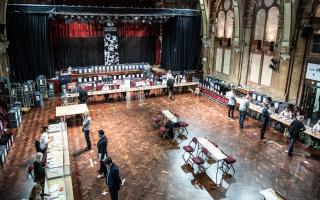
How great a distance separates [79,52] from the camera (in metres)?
18.0

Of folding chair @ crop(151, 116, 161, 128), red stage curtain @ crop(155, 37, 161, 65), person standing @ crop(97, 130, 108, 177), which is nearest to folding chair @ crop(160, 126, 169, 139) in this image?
folding chair @ crop(151, 116, 161, 128)

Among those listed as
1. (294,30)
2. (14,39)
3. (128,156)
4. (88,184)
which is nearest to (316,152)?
(294,30)

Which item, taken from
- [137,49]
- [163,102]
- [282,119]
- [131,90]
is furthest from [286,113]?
[137,49]

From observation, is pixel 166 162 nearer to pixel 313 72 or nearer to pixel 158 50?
pixel 313 72

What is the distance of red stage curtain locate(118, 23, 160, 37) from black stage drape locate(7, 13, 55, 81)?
550 centimetres

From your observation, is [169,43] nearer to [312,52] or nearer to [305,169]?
[312,52]

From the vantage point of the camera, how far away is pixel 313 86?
418 inches

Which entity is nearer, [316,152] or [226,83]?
[316,152]

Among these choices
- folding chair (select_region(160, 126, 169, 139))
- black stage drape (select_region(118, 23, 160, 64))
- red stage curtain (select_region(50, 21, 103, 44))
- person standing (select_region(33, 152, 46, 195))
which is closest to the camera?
person standing (select_region(33, 152, 46, 195))

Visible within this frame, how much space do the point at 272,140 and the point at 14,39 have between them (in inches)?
523

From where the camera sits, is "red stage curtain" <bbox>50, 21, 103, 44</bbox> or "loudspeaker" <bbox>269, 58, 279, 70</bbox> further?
"red stage curtain" <bbox>50, 21, 103, 44</bbox>

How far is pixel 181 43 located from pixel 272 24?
6.65 m

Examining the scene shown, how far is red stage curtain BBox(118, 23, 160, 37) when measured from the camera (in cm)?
1875

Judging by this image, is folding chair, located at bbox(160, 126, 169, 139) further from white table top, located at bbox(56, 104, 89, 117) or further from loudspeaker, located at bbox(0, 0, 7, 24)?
loudspeaker, located at bbox(0, 0, 7, 24)
